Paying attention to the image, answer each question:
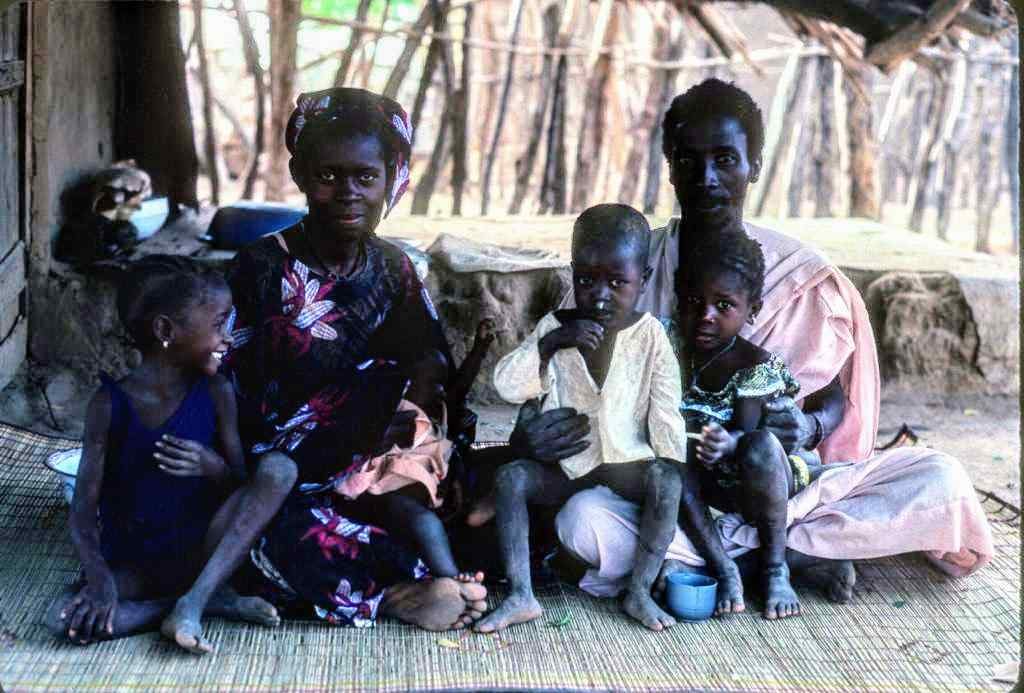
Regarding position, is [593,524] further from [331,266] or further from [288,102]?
[288,102]

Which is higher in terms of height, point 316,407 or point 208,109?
point 208,109

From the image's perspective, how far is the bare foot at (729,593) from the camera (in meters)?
2.95

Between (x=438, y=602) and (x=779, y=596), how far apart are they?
0.83 meters

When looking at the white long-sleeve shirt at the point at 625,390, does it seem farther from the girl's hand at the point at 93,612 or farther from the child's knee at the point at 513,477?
the girl's hand at the point at 93,612

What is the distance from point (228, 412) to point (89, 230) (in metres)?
2.36

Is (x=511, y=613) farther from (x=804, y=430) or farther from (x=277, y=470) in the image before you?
(x=804, y=430)

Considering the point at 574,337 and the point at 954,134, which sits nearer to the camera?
the point at 574,337

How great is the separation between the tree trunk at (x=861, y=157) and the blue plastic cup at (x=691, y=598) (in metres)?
5.35

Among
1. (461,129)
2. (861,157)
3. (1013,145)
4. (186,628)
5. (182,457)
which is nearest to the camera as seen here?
(186,628)

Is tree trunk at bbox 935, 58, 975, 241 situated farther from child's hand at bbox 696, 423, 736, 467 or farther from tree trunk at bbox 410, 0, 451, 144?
child's hand at bbox 696, 423, 736, 467

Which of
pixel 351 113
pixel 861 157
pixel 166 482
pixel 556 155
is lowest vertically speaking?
pixel 166 482

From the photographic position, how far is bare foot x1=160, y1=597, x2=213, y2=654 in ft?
8.46

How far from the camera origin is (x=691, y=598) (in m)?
2.90

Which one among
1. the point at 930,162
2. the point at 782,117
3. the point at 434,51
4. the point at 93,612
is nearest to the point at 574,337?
the point at 93,612
